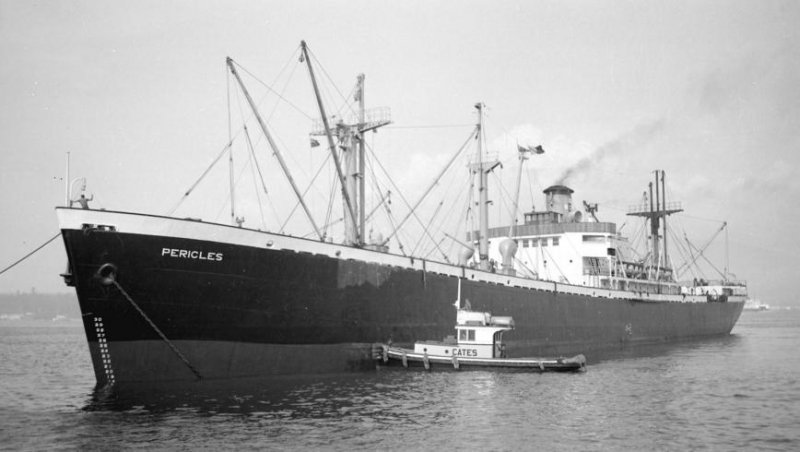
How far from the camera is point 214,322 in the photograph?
89.7ft

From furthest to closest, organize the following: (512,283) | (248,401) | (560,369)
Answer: (512,283)
(560,369)
(248,401)

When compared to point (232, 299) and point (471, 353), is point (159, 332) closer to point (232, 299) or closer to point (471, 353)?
point (232, 299)

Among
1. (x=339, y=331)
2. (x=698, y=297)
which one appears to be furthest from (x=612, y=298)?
(x=339, y=331)

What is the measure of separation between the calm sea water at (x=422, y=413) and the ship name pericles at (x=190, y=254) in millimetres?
5141

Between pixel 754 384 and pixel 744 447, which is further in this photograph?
pixel 754 384

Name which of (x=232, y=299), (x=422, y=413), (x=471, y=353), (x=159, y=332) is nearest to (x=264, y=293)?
(x=232, y=299)

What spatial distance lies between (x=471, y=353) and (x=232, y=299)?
1396 centimetres

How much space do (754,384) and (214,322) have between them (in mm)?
25208

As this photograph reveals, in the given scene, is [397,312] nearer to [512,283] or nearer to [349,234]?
[349,234]

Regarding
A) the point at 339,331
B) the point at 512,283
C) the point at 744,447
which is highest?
the point at 512,283

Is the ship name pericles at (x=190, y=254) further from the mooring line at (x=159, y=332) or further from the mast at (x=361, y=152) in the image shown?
the mast at (x=361, y=152)

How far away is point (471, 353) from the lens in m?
35.6

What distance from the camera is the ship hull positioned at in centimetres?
2544

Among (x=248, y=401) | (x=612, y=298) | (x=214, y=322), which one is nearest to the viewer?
(x=248, y=401)
